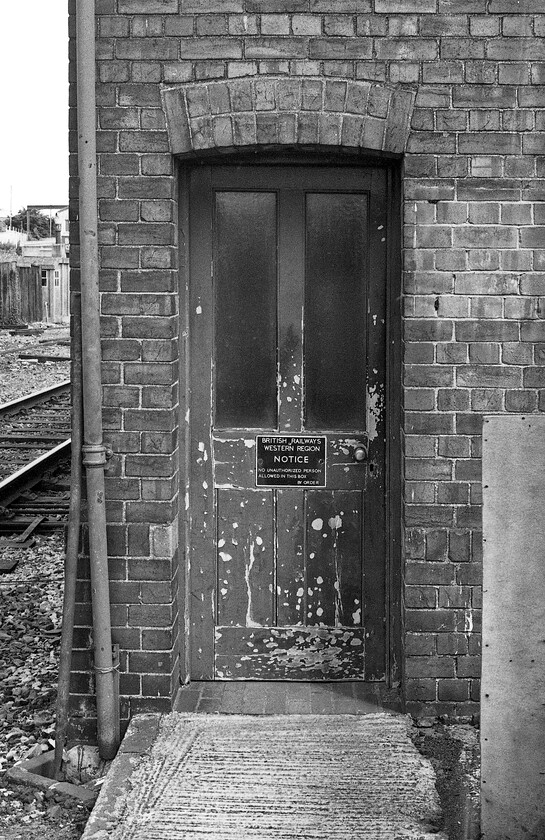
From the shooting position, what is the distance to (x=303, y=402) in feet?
16.4

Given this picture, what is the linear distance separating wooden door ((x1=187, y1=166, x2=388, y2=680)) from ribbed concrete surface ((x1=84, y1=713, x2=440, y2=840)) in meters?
0.48

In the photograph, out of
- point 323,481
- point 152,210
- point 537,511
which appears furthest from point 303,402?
point 537,511

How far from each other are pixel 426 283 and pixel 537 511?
155cm

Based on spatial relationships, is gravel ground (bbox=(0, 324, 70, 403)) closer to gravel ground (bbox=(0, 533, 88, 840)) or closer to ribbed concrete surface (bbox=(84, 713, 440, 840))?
gravel ground (bbox=(0, 533, 88, 840))

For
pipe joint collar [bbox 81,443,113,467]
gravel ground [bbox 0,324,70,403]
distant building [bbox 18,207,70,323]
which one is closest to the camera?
pipe joint collar [bbox 81,443,113,467]

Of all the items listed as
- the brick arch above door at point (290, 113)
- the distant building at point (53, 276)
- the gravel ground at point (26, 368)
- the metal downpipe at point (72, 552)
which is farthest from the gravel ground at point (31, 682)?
the distant building at point (53, 276)

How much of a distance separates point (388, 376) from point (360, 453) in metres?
0.40

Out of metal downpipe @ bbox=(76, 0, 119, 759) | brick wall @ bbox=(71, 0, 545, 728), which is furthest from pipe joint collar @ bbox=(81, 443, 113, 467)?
brick wall @ bbox=(71, 0, 545, 728)

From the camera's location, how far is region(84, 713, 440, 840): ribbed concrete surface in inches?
150

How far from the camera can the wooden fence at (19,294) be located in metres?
40.6

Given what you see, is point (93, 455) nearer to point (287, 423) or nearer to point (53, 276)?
point (287, 423)

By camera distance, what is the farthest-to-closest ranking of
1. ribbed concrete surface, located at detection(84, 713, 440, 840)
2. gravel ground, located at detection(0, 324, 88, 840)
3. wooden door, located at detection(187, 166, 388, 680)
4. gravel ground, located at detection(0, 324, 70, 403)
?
gravel ground, located at detection(0, 324, 70, 403)
wooden door, located at detection(187, 166, 388, 680)
gravel ground, located at detection(0, 324, 88, 840)
ribbed concrete surface, located at detection(84, 713, 440, 840)

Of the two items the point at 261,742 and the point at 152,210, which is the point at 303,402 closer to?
the point at 152,210

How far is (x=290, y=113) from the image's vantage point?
449 cm
